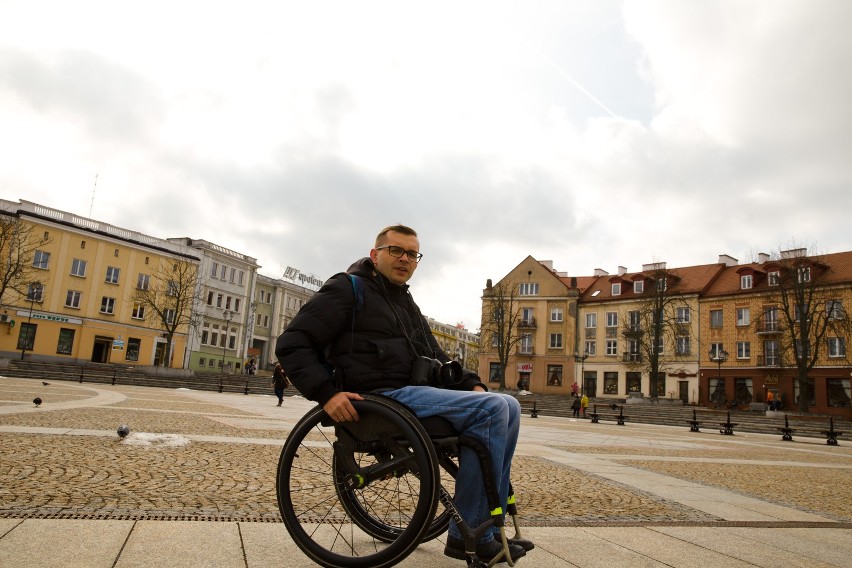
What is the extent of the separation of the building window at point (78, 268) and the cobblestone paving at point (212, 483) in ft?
146

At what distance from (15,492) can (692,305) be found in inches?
2213

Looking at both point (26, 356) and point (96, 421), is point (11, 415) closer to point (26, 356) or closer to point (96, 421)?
point (96, 421)

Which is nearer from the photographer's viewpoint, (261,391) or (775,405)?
(261,391)

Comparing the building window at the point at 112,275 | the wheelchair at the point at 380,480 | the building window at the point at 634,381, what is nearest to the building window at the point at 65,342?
the building window at the point at 112,275

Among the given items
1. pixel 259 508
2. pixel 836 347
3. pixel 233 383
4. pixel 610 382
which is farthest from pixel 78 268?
pixel 836 347

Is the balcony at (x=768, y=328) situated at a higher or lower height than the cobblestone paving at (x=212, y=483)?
A: higher

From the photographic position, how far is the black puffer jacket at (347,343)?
2719mm

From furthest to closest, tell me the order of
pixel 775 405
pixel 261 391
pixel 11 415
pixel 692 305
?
1. pixel 692 305
2. pixel 775 405
3. pixel 261 391
4. pixel 11 415

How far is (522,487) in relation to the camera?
580 cm

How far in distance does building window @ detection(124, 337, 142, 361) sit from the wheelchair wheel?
178ft

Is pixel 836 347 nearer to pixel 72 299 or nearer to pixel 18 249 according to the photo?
pixel 18 249

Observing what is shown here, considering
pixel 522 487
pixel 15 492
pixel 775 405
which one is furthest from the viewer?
pixel 775 405

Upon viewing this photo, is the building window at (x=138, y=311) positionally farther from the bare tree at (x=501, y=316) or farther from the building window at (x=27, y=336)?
the bare tree at (x=501, y=316)

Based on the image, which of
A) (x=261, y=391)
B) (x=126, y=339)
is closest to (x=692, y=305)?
(x=261, y=391)
